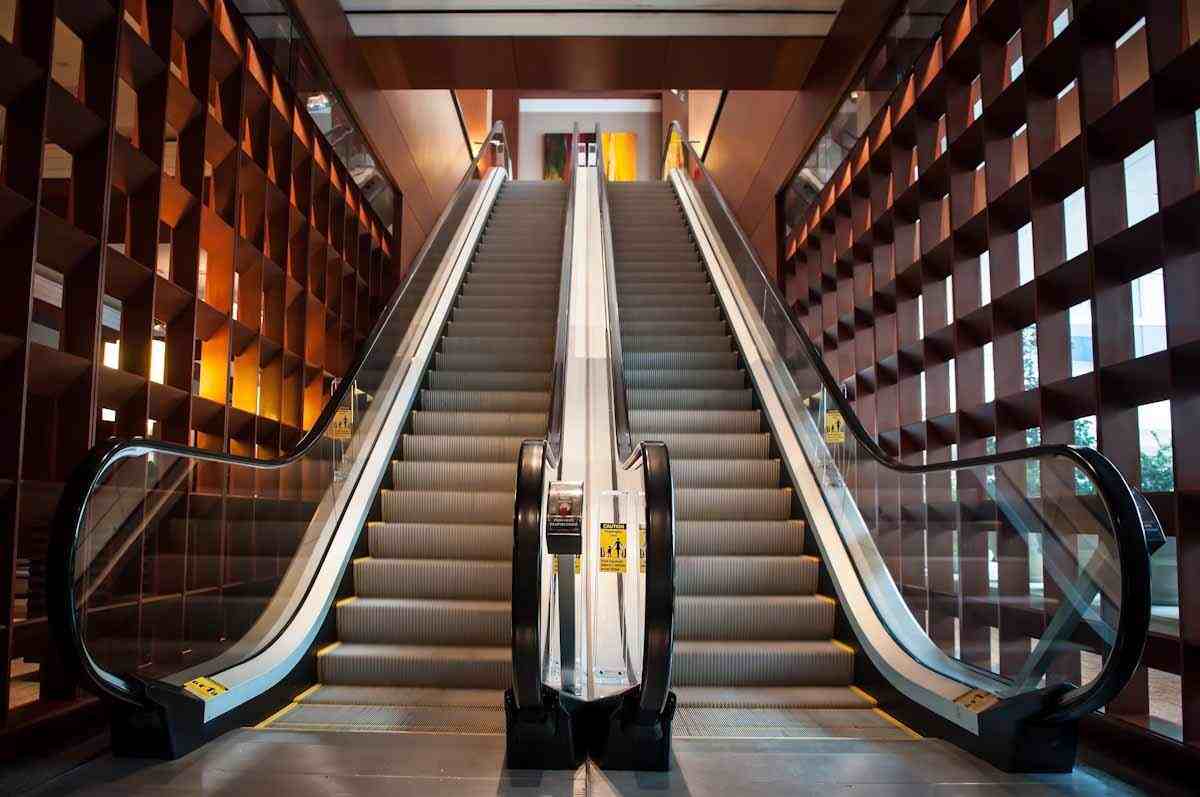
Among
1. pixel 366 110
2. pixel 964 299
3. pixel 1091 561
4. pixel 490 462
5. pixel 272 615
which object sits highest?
pixel 366 110

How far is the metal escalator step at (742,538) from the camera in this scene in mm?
5164

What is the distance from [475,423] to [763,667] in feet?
9.26

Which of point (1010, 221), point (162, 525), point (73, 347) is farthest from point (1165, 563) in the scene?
point (73, 347)

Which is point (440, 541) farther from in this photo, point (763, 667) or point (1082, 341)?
point (1082, 341)

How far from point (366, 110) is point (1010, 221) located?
587cm

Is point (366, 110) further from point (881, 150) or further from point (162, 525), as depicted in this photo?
point (162, 525)

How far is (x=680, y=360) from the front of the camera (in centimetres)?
732

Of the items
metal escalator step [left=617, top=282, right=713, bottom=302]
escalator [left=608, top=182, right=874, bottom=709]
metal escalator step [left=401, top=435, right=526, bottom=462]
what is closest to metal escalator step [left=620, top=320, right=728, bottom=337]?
escalator [left=608, top=182, right=874, bottom=709]

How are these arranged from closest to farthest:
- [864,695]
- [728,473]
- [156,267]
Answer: [864,695], [156,267], [728,473]

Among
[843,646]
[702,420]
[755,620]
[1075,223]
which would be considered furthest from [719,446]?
[1075,223]

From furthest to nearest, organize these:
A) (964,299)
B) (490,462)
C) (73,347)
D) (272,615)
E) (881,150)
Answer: (881,150) → (490,462) → (964,299) → (272,615) → (73,347)

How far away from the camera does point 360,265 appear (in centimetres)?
848

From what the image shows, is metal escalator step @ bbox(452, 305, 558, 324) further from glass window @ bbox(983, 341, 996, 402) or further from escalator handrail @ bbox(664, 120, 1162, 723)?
escalator handrail @ bbox(664, 120, 1162, 723)

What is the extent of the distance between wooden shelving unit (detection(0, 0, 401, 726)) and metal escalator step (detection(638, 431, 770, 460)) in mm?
2460
